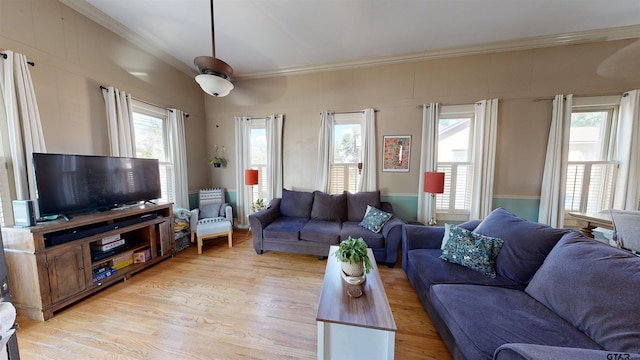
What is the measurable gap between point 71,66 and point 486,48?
5.28 metres

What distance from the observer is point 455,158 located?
10.4ft

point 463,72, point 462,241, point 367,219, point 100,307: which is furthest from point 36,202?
point 463,72

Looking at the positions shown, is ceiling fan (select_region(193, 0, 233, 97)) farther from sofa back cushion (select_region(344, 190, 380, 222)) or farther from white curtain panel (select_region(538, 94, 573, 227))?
white curtain panel (select_region(538, 94, 573, 227))

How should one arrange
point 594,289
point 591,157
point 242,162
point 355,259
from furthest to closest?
1. point 242,162
2. point 591,157
3. point 355,259
4. point 594,289

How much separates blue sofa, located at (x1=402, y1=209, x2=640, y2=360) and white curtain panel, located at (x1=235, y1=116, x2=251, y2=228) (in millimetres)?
3233

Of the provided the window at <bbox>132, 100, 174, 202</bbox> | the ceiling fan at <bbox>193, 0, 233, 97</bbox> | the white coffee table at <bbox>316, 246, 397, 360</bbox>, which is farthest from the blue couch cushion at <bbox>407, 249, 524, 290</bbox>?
the window at <bbox>132, 100, 174, 202</bbox>

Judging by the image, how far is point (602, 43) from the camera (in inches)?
103

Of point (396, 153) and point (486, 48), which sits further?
point (396, 153)

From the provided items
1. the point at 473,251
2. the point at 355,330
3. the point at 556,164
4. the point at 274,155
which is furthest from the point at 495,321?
the point at 274,155

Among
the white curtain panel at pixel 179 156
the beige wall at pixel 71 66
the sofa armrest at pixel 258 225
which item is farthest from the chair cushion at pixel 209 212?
the beige wall at pixel 71 66

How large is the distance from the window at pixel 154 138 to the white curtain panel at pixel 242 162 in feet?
3.55

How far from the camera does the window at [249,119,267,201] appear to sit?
3.84 meters

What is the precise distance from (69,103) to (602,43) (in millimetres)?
6635

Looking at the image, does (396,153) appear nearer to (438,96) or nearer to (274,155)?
(438,96)
